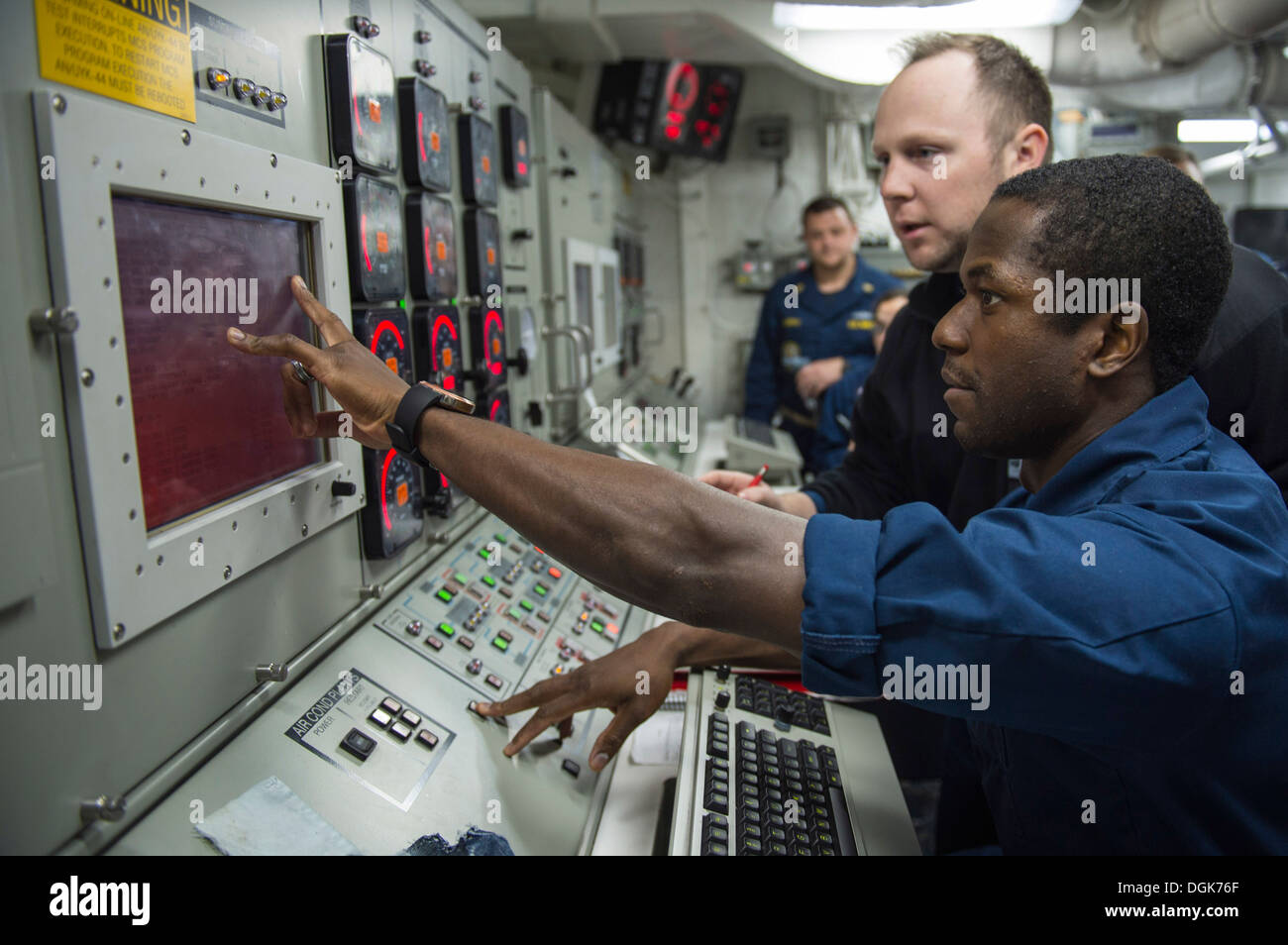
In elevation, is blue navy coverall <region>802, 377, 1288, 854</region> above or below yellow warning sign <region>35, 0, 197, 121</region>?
below

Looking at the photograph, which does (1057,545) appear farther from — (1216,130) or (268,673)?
(1216,130)

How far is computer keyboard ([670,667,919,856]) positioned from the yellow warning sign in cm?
100

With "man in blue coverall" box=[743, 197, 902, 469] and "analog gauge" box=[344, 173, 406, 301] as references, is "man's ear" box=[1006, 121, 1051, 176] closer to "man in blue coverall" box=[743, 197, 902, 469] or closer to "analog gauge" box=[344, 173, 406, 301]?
"analog gauge" box=[344, 173, 406, 301]

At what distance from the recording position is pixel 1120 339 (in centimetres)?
94

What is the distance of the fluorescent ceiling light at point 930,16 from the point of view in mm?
3436

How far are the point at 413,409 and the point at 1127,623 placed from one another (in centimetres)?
71

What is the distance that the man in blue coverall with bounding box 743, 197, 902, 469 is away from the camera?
173 inches

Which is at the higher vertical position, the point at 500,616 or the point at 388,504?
the point at 388,504

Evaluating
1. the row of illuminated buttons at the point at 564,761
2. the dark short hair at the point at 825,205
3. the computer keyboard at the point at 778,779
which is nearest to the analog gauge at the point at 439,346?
the row of illuminated buttons at the point at 564,761

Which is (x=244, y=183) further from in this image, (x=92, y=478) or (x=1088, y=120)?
(x=1088, y=120)

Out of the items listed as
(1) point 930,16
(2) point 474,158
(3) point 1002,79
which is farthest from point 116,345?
(1) point 930,16

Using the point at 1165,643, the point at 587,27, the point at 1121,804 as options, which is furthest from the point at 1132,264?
the point at 587,27

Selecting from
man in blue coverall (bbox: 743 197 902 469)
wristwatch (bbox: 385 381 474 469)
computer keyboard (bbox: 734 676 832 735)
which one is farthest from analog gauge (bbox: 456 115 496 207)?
man in blue coverall (bbox: 743 197 902 469)
